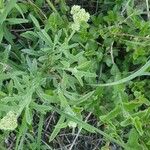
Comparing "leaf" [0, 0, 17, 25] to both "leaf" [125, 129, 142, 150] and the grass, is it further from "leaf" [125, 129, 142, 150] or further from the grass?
"leaf" [125, 129, 142, 150]

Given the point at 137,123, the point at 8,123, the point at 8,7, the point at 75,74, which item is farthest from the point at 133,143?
the point at 8,7

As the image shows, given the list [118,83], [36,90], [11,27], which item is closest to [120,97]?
[118,83]

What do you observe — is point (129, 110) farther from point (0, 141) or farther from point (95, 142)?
point (0, 141)

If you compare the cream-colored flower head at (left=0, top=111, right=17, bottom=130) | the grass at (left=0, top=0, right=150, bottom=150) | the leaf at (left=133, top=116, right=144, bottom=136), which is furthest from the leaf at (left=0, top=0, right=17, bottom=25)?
the leaf at (left=133, top=116, right=144, bottom=136)

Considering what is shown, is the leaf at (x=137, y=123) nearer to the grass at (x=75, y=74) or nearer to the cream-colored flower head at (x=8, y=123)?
the grass at (x=75, y=74)

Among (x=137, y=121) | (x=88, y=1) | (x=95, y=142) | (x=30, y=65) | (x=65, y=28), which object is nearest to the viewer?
(x=137, y=121)

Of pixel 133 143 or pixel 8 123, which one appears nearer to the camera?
pixel 8 123

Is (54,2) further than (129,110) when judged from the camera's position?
Yes

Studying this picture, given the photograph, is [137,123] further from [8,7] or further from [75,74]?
[8,7]
